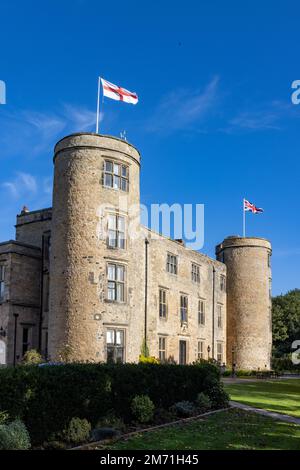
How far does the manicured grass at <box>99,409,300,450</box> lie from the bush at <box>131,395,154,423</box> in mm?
872

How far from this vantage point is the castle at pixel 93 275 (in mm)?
26672

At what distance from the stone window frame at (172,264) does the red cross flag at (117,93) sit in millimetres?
11717

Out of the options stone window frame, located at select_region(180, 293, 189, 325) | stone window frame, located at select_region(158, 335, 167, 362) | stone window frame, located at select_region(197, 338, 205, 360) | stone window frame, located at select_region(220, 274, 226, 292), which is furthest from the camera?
stone window frame, located at select_region(220, 274, 226, 292)

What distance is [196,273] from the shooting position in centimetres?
4200

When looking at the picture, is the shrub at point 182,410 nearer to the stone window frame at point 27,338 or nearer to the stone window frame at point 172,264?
the stone window frame at point 27,338

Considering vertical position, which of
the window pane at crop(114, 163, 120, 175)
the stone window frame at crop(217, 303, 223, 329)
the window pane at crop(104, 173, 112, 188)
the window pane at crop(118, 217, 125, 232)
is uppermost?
the window pane at crop(114, 163, 120, 175)

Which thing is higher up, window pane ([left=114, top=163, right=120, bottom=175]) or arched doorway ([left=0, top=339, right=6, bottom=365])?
window pane ([left=114, top=163, right=120, bottom=175])

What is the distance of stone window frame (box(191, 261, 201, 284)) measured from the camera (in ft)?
135

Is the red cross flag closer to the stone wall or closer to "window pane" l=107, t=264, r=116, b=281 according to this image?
"window pane" l=107, t=264, r=116, b=281

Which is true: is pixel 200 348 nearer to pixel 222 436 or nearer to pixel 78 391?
pixel 222 436

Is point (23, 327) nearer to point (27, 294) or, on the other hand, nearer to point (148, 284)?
point (27, 294)

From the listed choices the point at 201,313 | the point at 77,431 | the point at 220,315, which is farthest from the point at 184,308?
the point at 77,431

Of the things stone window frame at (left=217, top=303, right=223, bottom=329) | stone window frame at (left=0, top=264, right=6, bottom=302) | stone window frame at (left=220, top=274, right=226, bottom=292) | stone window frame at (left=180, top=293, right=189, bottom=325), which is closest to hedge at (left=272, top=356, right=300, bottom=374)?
stone window frame at (left=217, top=303, right=223, bottom=329)

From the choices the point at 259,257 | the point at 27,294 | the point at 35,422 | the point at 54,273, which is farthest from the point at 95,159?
the point at 259,257
